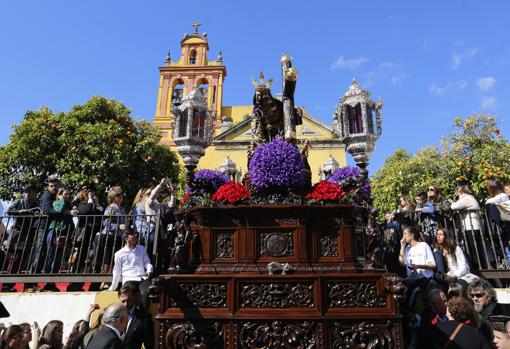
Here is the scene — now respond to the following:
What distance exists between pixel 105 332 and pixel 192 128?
3.49 meters

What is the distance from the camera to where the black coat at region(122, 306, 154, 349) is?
399 cm

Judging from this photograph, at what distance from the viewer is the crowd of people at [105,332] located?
10.7 ft

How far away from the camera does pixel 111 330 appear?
3268mm

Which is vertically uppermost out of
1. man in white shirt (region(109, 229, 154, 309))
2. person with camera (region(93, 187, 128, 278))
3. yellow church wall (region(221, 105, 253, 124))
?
yellow church wall (region(221, 105, 253, 124))

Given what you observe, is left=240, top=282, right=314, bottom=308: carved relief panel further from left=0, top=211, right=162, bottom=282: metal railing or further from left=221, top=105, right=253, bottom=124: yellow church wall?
left=221, top=105, right=253, bottom=124: yellow church wall

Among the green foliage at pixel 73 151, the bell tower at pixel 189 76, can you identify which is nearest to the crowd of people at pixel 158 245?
the green foliage at pixel 73 151

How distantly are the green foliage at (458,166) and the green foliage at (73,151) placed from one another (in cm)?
1424

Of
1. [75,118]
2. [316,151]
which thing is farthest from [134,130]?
[316,151]

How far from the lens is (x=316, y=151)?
2817cm

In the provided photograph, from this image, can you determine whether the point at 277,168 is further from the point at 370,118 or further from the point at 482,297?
the point at 482,297

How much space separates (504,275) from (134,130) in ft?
60.3

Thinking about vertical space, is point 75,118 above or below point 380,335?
above

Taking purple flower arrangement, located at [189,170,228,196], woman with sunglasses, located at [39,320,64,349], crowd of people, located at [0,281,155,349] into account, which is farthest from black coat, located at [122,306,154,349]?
purple flower arrangement, located at [189,170,228,196]

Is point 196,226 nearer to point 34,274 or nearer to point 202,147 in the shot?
point 202,147
